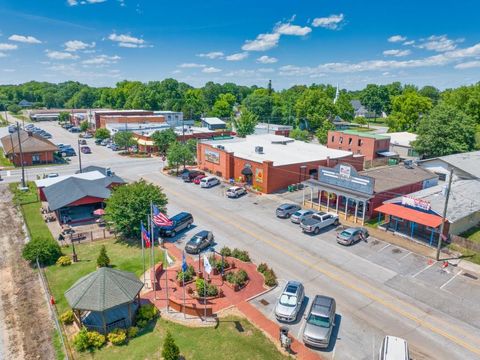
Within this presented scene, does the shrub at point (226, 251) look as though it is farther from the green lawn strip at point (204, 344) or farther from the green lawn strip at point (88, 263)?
the green lawn strip at point (204, 344)

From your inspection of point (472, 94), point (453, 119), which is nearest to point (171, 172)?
point (453, 119)

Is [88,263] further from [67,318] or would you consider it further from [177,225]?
[177,225]

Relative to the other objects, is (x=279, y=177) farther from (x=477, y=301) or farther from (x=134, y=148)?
(x=134, y=148)

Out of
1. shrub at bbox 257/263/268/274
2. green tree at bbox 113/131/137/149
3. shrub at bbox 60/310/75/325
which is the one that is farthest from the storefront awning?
green tree at bbox 113/131/137/149

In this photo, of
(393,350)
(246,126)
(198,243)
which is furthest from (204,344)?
(246,126)

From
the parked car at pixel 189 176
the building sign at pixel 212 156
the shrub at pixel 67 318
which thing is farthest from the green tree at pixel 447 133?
the shrub at pixel 67 318

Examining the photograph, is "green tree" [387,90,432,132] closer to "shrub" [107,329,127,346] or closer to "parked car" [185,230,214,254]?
"parked car" [185,230,214,254]

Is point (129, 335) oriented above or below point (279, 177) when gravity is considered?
below

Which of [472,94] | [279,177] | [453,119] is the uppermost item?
[472,94]
